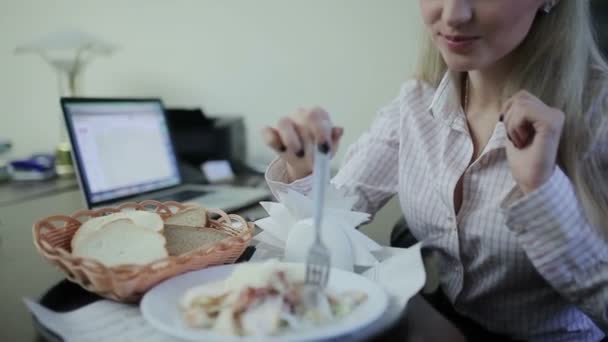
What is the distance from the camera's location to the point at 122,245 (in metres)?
0.55

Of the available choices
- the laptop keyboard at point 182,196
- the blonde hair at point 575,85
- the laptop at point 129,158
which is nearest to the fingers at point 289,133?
the blonde hair at point 575,85

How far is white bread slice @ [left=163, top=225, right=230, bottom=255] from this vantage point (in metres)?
0.59

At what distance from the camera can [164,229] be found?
61 cm

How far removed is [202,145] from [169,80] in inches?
13.0

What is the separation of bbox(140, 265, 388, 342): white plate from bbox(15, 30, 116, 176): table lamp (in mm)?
1122

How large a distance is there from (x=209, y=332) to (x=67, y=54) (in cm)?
164

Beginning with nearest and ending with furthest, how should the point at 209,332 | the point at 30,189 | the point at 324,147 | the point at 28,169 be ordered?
the point at 209,332 < the point at 324,147 < the point at 30,189 < the point at 28,169

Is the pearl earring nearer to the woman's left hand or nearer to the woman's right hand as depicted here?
the woman's left hand

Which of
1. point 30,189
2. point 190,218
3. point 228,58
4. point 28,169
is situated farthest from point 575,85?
point 28,169

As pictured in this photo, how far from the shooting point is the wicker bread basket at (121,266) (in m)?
0.46

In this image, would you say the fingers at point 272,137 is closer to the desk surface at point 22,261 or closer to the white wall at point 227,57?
the desk surface at point 22,261

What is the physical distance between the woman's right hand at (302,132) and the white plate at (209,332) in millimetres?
161

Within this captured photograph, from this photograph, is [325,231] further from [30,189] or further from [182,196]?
[30,189]

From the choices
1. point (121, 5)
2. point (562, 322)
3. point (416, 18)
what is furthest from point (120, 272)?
point (121, 5)
